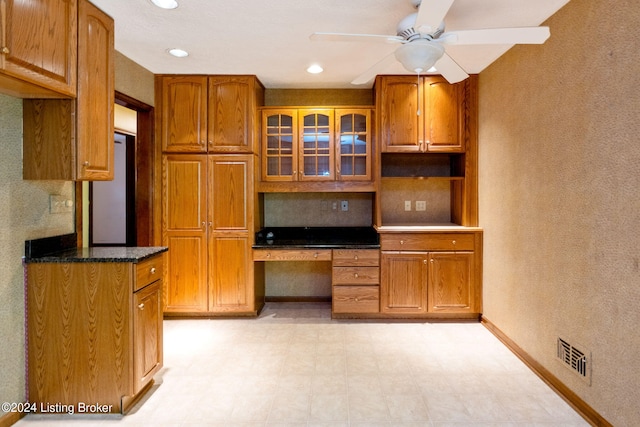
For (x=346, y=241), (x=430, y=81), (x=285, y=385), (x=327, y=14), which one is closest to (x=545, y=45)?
(x=430, y=81)

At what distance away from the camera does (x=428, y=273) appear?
3.42 meters

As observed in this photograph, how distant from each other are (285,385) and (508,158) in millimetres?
2447

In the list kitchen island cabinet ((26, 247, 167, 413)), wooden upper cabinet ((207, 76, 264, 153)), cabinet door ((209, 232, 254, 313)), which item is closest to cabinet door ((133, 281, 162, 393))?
kitchen island cabinet ((26, 247, 167, 413))

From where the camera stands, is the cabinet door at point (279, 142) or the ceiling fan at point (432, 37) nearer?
the ceiling fan at point (432, 37)

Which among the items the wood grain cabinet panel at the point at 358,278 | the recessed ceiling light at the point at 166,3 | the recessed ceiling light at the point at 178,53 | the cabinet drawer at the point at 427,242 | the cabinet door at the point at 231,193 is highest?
the recessed ceiling light at the point at 178,53

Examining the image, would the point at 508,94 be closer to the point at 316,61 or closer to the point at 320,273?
the point at 316,61

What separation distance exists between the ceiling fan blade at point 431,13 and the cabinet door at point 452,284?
2223 millimetres

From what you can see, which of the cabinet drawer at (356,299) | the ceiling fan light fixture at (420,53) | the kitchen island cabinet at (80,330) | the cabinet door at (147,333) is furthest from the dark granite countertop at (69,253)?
the ceiling fan light fixture at (420,53)

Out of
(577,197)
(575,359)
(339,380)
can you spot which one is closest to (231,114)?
(339,380)

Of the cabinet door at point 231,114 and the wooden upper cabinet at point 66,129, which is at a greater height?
the cabinet door at point 231,114

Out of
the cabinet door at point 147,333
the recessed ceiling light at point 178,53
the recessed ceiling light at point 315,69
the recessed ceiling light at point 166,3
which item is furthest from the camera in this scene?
the recessed ceiling light at point 315,69

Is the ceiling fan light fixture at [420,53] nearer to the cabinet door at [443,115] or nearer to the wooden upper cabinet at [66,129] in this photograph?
the cabinet door at [443,115]

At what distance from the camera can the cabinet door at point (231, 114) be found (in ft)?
11.4

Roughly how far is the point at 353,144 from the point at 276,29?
143 cm
